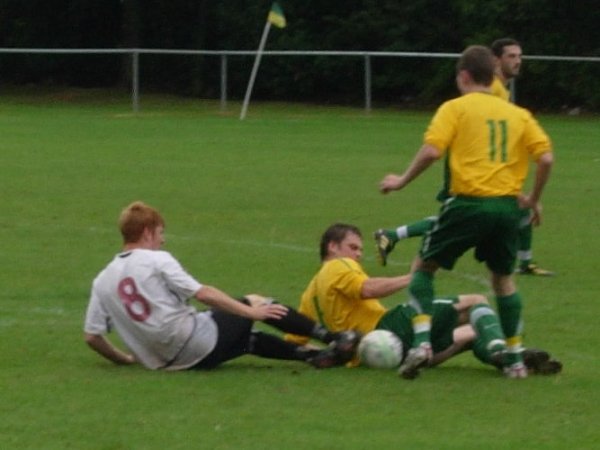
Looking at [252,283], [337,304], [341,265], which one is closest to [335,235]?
[341,265]

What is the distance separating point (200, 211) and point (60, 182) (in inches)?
137

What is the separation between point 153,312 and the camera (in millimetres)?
8445

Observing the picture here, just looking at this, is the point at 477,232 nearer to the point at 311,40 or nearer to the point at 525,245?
the point at 525,245

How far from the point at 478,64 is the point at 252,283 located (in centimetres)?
444

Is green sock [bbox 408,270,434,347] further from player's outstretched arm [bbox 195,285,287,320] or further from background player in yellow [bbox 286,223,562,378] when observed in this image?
player's outstretched arm [bbox 195,285,287,320]

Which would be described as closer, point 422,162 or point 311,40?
point 422,162

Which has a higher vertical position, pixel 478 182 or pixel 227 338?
pixel 478 182

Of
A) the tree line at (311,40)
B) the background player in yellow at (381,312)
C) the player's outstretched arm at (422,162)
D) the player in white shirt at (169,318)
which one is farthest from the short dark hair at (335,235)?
the tree line at (311,40)

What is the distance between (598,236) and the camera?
1568cm

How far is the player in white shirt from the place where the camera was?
8.42m

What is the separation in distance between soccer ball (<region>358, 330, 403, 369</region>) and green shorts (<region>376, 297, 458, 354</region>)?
8 centimetres

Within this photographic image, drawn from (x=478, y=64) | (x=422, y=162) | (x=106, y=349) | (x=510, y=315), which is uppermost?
(x=478, y=64)

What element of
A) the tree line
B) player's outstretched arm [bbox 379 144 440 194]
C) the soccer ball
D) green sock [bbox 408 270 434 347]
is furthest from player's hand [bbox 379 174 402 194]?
the tree line

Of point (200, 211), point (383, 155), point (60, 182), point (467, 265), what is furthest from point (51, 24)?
point (467, 265)
